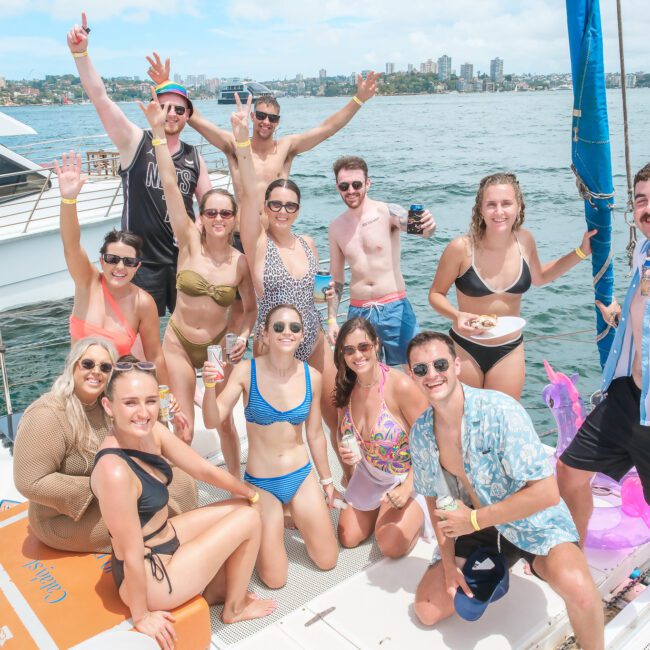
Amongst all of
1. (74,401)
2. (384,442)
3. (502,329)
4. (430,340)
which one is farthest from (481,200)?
(74,401)

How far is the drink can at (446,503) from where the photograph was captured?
278 centimetres

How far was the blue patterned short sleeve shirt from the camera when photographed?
2754mm

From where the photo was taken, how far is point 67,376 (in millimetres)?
3016

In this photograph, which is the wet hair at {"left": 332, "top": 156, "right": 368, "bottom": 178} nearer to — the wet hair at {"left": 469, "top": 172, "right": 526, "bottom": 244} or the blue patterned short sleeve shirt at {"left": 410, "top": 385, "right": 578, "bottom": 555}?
the wet hair at {"left": 469, "top": 172, "right": 526, "bottom": 244}

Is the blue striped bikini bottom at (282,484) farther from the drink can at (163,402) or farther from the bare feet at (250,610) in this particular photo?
the drink can at (163,402)

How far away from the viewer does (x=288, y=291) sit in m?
3.82

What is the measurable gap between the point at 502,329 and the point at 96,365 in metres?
2.20

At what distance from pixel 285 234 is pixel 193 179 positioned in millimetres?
949

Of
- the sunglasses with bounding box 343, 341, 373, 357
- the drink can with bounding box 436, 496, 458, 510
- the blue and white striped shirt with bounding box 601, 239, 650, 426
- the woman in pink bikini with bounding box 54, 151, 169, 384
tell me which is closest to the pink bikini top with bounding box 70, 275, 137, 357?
the woman in pink bikini with bounding box 54, 151, 169, 384

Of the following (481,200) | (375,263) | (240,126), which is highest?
(240,126)

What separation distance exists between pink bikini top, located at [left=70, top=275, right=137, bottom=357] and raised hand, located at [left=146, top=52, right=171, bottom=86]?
1.58 m

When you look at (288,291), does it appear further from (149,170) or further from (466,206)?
(466,206)

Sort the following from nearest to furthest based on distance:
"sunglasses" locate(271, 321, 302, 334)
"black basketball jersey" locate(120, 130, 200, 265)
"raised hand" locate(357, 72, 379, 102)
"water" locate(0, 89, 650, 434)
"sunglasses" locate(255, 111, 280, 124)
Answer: "sunglasses" locate(271, 321, 302, 334) → "black basketball jersey" locate(120, 130, 200, 265) → "sunglasses" locate(255, 111, 280, 124) → "raised hand" locate(357, 72, 379, 102) → "water" locate(0, 89, 650, 434)

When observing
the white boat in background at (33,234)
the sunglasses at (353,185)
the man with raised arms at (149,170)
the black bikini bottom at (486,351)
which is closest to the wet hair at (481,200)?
the black bikini bottom at (486,351)
